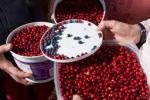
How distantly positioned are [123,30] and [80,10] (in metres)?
0.22

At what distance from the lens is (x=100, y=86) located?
1.65 meters

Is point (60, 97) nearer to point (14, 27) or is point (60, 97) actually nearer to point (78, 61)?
point (78, 61)

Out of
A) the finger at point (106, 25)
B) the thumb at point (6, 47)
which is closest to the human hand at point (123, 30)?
the finger at point (106, 25)

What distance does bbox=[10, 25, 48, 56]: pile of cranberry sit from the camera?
185 centimetres

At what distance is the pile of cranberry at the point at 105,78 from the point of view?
1634mm

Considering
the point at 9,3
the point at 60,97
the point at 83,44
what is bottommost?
the point at 60,97

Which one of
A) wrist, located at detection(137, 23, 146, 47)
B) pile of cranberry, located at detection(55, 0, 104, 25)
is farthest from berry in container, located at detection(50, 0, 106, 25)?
wrist, located at detection(137, 23, 146, 47)

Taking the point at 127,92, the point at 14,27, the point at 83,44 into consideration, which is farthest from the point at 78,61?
the point at 14,27

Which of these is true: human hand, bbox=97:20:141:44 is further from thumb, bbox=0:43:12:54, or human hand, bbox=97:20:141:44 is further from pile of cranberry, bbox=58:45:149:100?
thumb, bbox=0:43:12:54

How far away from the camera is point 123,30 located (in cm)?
191

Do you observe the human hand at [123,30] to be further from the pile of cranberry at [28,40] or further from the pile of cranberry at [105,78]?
the pile of cranberry at [28,40]

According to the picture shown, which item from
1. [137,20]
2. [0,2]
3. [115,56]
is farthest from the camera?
[137,20]

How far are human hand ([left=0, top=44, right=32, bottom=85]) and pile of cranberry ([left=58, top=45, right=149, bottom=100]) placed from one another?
0.25m

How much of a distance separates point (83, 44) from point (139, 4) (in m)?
0.46
